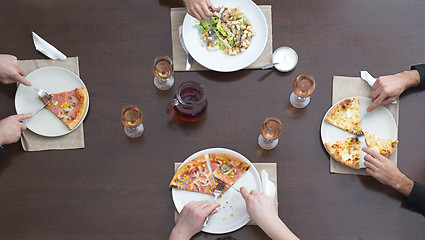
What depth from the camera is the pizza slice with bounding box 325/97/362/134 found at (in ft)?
5.28

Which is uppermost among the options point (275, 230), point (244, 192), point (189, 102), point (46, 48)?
point (46, 48)

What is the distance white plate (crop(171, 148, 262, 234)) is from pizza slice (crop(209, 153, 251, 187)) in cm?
2

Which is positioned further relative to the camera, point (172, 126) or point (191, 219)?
point (172, 126)

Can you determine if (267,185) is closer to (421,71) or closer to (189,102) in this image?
(189,102)

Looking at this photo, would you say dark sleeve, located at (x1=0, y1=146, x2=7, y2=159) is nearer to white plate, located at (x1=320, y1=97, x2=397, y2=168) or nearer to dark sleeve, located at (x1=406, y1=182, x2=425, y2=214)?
white plate, located at (x1=320, y1=97, x2=397, y2=168)

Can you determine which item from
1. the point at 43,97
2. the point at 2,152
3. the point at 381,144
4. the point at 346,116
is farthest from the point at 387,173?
the point at 2,152

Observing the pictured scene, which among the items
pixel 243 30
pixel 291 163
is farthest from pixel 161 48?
pixel 291 163

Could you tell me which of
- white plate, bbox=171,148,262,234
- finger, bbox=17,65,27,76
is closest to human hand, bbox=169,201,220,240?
white plate, bbox=171,148,262,234

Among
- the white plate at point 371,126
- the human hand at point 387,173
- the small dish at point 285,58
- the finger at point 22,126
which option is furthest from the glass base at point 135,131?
the human hand at point 387,173

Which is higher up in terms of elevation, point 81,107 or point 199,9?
point 199,9

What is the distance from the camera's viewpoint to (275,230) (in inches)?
59.1

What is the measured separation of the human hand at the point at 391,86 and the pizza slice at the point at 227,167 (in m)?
0.59

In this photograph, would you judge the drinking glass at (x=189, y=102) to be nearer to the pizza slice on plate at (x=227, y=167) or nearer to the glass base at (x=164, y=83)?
the glass base at (x=164, y=83)

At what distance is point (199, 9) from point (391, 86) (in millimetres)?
845
